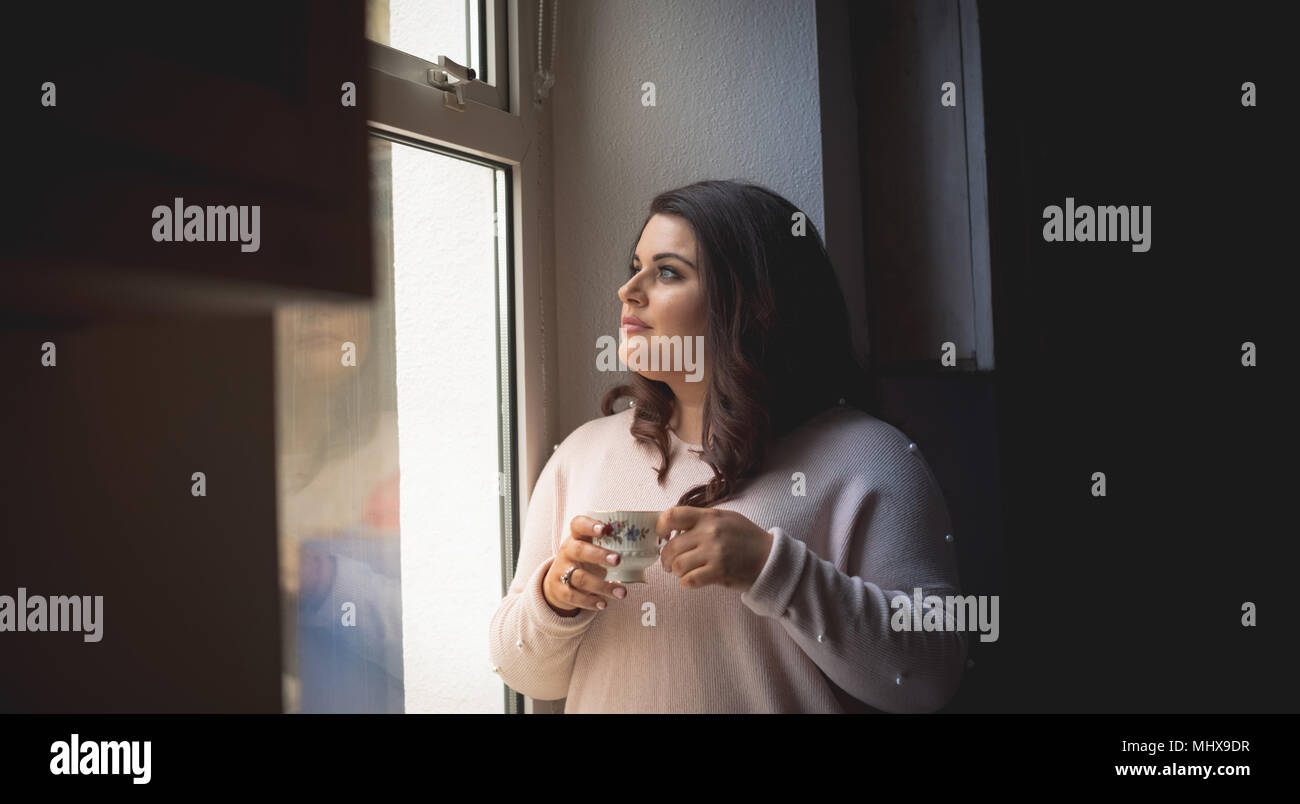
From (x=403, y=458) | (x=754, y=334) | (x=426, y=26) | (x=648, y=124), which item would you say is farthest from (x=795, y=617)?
(x=426, y=26)

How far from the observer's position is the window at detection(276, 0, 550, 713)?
3.36 ft

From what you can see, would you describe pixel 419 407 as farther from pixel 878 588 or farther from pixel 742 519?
pixel 878 588

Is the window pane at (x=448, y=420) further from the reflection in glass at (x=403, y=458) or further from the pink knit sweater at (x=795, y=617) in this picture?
the pink knit sweater at (x=795, y=617)

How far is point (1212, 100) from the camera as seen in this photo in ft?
3.77

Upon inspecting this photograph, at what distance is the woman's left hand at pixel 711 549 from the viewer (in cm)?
94

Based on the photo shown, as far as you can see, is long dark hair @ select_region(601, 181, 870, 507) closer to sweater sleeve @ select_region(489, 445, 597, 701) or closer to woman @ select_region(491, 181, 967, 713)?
woman @ select_region(491, 181, 967, 713)

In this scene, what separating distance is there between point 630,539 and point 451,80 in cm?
69

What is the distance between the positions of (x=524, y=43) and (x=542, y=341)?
1.52 feet

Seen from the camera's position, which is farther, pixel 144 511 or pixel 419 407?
pixel 419 407

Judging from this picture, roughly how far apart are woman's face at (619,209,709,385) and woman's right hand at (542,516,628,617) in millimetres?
265

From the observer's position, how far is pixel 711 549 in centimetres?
95

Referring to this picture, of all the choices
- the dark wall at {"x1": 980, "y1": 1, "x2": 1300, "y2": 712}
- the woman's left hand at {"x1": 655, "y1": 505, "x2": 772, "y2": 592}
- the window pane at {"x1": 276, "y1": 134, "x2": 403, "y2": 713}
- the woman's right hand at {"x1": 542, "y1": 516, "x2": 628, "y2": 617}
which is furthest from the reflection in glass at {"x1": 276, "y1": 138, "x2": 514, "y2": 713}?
the dark wall at {"x1": 980, "y1": 1, "x2": 1300, "y2": 712}
